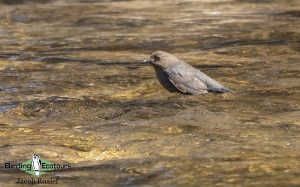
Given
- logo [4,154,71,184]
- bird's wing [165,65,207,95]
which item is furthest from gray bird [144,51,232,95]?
logo [4,154,71,184]

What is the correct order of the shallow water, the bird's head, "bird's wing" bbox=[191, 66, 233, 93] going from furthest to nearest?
the bird's head < "bird's wing" bbox=[191, 66, 233, 93] < the shallow water

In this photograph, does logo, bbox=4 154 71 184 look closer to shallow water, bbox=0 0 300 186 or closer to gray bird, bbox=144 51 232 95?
shallow water, bbox=0 0 300 186

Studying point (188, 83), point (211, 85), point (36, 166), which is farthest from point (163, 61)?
point (36, 166)

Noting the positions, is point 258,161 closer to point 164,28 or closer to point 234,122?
point 234,122

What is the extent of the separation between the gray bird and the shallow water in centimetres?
11

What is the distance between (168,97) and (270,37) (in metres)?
3.90

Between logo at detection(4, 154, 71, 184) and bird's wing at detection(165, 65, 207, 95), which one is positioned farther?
bird's wing at detection(165, 65, 207, 95)

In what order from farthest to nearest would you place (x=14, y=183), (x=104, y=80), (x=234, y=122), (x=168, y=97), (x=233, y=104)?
(x=104, y=80)
(x=168, y=97)
(x=233, y=104)
(x=234, y=122)
(x=14, y=183)

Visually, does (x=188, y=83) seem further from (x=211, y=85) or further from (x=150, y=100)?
(x=150, y=100)

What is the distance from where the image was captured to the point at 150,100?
27.4 ft

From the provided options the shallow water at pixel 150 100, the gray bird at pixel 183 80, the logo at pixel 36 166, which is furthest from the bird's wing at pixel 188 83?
the logo at pixel 36 166

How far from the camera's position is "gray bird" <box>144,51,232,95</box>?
834cm

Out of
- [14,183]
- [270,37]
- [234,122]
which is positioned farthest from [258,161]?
[270,37]

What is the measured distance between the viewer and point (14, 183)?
5.77 metres
